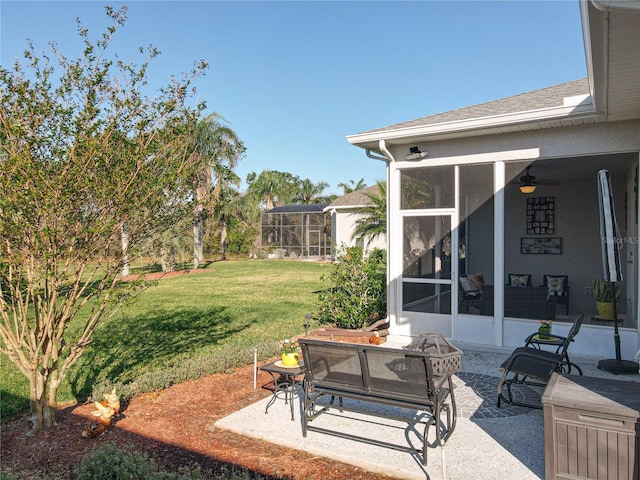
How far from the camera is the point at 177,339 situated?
323 inches

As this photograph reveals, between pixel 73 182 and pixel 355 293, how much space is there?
225 inches

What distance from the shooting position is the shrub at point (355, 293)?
8.45 m

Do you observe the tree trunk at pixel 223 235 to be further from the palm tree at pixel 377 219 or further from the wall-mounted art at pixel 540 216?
the wall-mounted art at pixel 540 216

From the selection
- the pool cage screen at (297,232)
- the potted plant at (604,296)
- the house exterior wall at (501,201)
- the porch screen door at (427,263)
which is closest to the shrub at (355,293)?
the house exterior wall at (501,201)

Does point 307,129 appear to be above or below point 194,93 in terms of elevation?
above

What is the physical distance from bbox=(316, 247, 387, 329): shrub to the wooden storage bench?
4.42 meters

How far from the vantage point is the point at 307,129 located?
25359 millimetres

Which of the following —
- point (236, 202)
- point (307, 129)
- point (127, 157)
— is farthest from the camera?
point (236, 202)

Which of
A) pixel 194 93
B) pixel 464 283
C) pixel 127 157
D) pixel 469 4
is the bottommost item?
pixel 464 283

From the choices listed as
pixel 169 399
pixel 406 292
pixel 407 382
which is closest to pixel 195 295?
pixel 406 292

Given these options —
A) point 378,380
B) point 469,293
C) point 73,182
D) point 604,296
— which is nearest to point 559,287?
point 604,296

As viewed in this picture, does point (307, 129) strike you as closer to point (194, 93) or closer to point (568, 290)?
point (568, 290)

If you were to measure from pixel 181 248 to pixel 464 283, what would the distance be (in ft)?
53.8

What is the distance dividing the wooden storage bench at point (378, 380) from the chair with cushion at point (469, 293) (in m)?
3.37
